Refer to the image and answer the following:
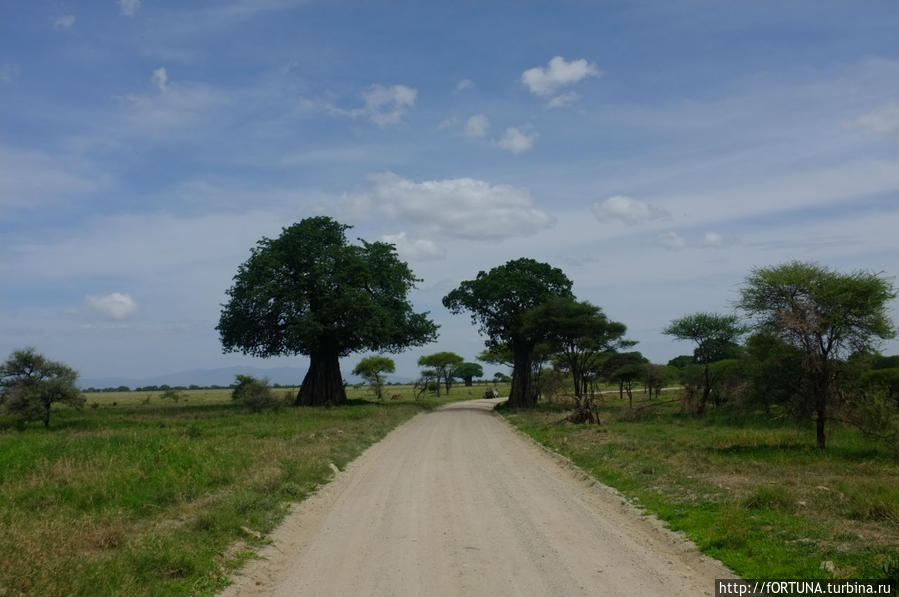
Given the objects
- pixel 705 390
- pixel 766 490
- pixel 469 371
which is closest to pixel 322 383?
pixel 705 390

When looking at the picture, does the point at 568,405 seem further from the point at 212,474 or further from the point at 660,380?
the point at 212,474

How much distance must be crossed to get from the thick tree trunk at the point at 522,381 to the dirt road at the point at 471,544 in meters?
33.0

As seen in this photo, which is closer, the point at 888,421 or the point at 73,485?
the point at 73,485

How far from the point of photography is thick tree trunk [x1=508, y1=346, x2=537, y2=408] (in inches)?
1945

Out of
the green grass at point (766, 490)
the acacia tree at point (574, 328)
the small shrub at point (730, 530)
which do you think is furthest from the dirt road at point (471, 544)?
the acacia tree at point (574, 328)

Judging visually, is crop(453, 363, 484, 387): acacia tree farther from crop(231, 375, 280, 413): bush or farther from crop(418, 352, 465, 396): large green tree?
crop(231, 375, 280, 413): bush

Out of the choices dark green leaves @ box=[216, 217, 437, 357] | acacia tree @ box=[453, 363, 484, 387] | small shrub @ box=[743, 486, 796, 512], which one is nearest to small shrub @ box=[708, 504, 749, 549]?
small shrub @ box=[743, 486, 796, 512]

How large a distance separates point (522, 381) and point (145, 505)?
39223 mm

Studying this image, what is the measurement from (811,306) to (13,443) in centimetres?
2632

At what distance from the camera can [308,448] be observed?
20984 mm

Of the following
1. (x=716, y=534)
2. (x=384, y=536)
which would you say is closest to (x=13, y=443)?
(x=384, y=536)

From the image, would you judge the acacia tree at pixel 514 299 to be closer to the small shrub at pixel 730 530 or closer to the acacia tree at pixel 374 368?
the acacia tree at pixel 374 368

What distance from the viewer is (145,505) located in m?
12.1

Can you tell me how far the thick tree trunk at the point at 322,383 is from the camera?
50.1 metres
